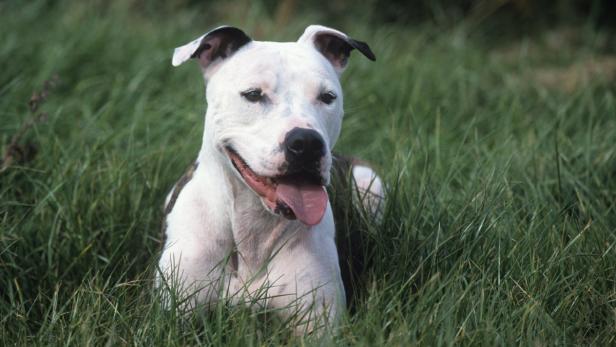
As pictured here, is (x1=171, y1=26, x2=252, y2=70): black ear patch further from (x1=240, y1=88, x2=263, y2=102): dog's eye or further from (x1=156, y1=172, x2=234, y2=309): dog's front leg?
(x1=156, y1=172, x2=234, y2=309): dog's front leg

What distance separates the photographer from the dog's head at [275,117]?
3.04m

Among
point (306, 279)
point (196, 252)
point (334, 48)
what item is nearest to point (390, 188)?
point (334, 48)

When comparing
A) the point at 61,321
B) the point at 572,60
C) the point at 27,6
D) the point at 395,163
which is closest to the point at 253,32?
the point at 27,6

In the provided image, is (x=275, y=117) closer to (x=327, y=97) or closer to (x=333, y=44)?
(x=327, y=97)

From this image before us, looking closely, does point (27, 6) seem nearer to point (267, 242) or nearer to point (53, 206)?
point (53, 206)

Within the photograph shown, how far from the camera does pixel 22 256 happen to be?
3809 mm

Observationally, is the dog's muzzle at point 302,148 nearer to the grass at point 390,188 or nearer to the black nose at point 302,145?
the black nose at point 302,145

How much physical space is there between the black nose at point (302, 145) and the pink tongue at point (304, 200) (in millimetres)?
150

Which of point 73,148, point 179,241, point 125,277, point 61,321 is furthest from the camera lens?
point 73,148

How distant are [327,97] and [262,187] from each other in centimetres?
44

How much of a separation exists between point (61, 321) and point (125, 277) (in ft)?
2.06

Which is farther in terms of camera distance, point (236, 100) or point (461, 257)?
point (461, 257)

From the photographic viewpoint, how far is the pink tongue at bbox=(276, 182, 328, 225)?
3.11 meters

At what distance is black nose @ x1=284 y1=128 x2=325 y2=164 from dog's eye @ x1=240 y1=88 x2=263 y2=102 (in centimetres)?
26
